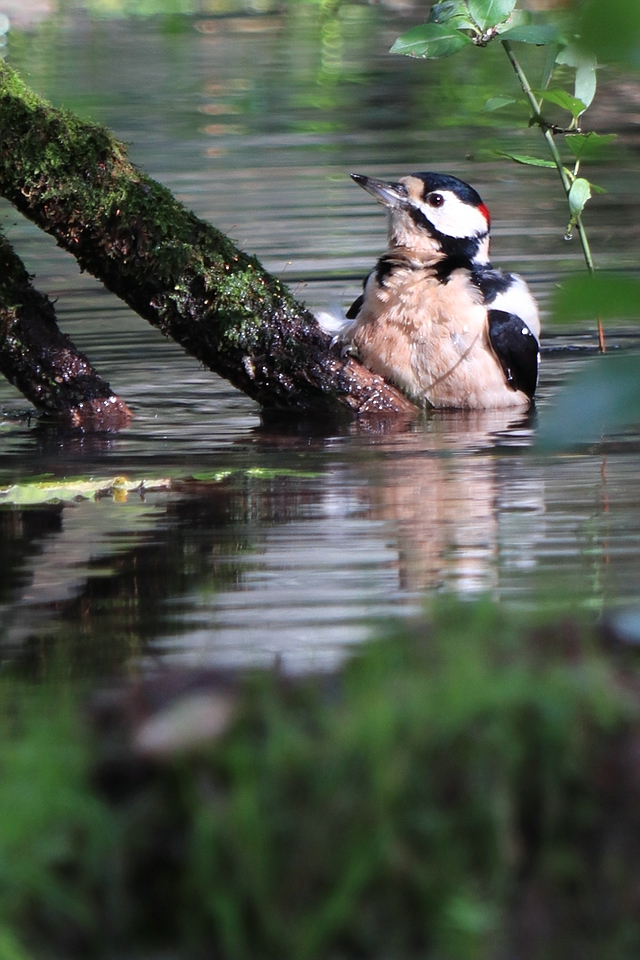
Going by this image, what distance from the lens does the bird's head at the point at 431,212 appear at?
267 inches

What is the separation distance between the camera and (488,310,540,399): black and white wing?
664cm

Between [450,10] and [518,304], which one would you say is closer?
[450,10]

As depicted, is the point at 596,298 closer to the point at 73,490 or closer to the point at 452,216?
the point at 73,490

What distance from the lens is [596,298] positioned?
163 centimetres

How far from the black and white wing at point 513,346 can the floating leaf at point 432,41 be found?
1.37 meters

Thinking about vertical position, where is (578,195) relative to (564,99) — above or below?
below

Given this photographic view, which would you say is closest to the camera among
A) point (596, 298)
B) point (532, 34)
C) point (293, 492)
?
point (596, 298)

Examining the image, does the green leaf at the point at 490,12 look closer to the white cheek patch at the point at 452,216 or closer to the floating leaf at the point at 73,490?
the white cheek patch at the point at 452,216

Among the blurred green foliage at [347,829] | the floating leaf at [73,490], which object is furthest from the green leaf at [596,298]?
the floating leaf at [73,490]

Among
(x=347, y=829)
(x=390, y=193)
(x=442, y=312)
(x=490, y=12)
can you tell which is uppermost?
(x=490, y=12)

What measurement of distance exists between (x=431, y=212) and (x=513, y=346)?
0.73 metres

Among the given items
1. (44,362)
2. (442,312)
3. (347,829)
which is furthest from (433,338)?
(347,829)

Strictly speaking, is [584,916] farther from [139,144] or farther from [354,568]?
[139,144]

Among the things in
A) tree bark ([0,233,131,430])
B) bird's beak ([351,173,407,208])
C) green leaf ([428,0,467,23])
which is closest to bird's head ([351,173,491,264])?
bird's beak ([351,173,407,208])
